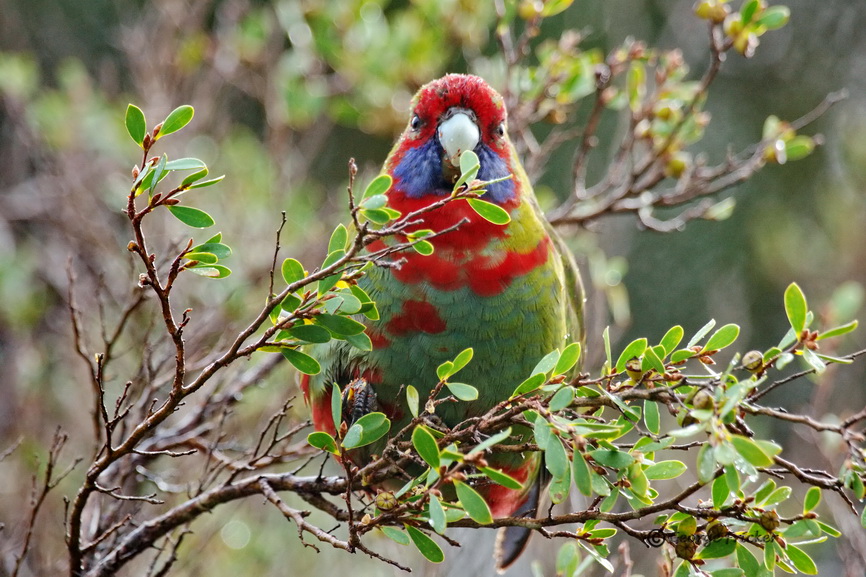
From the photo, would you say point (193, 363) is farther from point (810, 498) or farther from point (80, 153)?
point (80, 153)

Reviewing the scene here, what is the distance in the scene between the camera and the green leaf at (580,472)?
4.89 feet

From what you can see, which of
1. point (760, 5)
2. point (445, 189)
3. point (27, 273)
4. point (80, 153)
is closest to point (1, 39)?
point (80, 153)

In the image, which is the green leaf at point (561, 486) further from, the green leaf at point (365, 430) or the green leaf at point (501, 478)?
the green leaf at point (365, 430)

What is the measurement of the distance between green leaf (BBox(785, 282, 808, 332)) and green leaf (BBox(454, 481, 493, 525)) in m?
0.64

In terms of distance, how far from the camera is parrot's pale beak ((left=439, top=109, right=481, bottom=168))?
2.54m

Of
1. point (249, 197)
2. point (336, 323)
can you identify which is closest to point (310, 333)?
point (336, 323)

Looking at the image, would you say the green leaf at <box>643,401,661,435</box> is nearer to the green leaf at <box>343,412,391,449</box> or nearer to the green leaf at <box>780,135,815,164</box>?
the green leaf at <box>343,412,391,449</box>

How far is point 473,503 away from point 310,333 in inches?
17.7

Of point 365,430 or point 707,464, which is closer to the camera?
point 707,464

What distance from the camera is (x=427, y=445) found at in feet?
5.07

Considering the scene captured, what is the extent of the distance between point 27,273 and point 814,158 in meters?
6.91

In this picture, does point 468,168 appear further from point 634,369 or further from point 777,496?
point 777,496

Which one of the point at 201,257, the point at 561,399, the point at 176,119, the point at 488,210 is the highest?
the point at 176,119

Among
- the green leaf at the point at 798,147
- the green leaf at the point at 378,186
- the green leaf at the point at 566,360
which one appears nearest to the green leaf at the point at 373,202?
the green leaf at the point at 378,186
